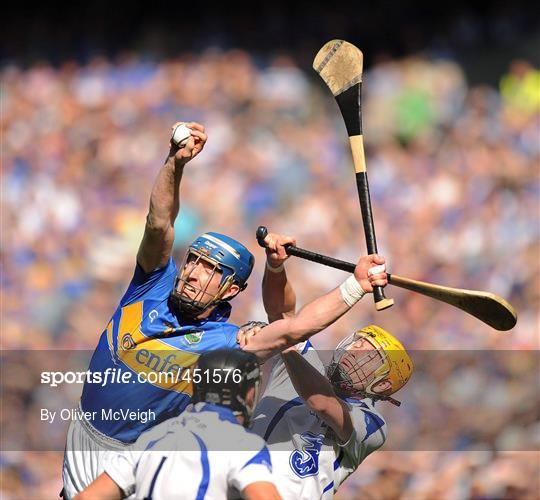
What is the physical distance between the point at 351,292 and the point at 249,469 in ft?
2.76

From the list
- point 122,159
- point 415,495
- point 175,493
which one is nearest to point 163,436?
point 175,493

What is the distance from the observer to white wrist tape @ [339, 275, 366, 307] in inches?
153

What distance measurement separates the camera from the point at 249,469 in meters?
3.34

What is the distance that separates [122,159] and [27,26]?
3060 millimetres

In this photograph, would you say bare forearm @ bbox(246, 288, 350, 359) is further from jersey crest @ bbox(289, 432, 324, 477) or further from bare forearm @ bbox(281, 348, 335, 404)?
jersey crest @ bbox(289, 432, 324, 477)

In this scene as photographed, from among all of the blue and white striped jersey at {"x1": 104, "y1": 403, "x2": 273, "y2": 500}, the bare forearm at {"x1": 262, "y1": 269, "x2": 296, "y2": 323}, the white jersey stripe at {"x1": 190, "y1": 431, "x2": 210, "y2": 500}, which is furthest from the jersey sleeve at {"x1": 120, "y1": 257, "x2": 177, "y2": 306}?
the white jersey stripe at {"x1": 190, "y1": 431, "x2": 210, "y2": 500}

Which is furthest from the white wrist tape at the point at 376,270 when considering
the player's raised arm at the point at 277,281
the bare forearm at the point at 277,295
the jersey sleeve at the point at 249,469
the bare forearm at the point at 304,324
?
the jersey sleeve at the point at 249,469

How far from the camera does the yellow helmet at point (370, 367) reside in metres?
4.43

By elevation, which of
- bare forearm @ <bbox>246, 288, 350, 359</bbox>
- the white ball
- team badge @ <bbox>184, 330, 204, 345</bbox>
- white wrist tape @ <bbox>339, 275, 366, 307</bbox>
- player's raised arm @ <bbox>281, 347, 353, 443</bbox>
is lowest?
player's raised arm @ <bbox>281, 347, 353, 443</bbox>

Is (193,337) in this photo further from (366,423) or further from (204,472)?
(204,472)

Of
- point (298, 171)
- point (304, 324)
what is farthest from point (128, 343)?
point (298, 171)

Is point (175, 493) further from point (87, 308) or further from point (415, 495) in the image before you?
point (87, 308)

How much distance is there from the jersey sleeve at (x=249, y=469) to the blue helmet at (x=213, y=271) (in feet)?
3.43

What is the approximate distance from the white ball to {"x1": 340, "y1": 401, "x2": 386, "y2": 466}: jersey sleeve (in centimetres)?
127
